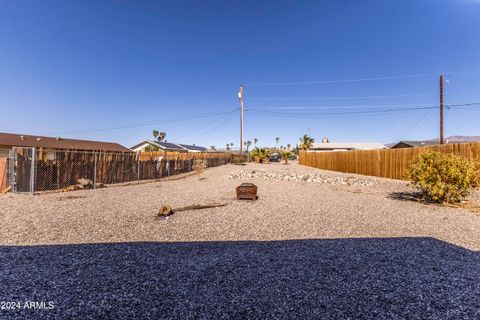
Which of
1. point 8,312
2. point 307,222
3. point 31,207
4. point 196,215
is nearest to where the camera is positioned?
point 8,312

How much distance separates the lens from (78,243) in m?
5.55

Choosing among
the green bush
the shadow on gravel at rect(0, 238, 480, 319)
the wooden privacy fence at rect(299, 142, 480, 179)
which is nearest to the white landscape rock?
the wooden privacy fence at rect(299, 142, 480, 179)

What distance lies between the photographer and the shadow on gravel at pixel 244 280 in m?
3.10

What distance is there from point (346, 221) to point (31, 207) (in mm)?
10630

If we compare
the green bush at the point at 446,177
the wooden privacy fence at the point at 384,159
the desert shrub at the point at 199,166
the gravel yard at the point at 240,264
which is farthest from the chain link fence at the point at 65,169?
the wooden privacy fence at the point at 384,159

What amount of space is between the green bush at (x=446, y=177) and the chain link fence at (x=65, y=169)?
1652 cm

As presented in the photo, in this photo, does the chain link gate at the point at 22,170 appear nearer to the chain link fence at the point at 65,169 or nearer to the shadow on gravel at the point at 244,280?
the chain link fence at the point at 65,169

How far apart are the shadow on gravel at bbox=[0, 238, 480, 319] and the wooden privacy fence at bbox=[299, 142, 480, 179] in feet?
28.8

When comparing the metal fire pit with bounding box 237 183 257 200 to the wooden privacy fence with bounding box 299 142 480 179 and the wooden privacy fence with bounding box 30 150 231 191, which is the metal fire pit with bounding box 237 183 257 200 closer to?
the wooden privacy fence with bounding box 299 142 480 179

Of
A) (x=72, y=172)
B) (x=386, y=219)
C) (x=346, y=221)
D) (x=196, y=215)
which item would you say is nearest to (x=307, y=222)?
(x=346, y=221)

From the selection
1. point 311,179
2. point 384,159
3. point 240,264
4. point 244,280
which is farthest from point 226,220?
point 384,159

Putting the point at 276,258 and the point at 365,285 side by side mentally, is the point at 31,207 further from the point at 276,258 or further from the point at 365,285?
the point at 365,285

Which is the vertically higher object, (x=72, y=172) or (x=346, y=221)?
(x=72, y=172)

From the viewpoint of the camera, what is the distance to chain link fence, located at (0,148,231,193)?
11.8 metres
